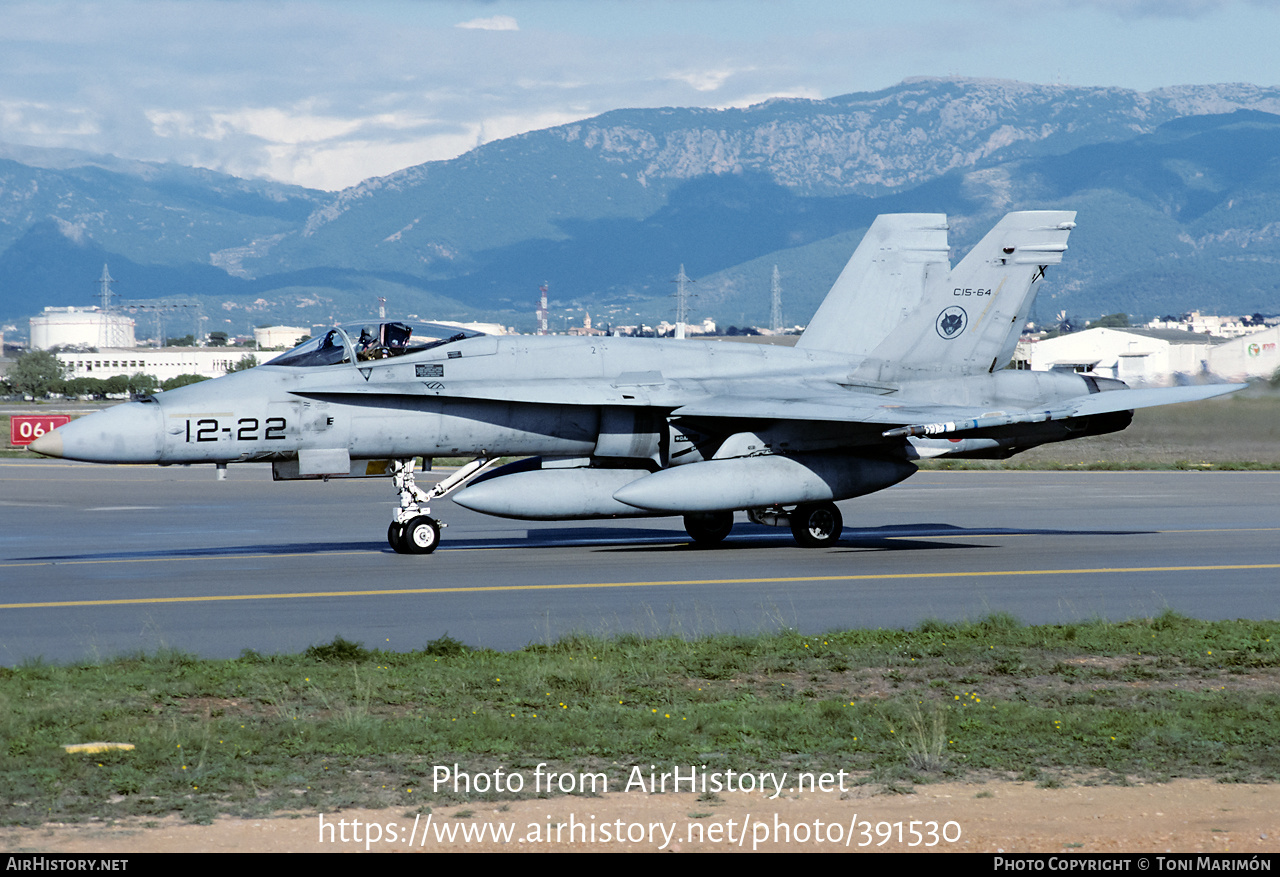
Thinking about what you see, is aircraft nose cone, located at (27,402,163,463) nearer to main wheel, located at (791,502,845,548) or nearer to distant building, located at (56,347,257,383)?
main wheel, located at (791,502,845,548)

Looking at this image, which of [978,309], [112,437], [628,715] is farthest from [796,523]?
[628,715]

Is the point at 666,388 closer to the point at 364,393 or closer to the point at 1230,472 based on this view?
the point at 364,393

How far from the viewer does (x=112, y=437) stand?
56.1 ft

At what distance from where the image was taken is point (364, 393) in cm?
1884

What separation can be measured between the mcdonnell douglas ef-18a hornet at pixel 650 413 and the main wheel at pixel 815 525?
30 millimetres

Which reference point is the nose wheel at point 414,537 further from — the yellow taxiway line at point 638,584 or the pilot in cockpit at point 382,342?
the yellow taxiway line at point 638,584

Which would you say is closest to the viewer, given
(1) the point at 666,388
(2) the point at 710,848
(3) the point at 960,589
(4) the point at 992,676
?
(2) the point at 710,848

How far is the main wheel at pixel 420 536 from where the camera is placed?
770 inches

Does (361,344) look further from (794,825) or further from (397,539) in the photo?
(794,825)

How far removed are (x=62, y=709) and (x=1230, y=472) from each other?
35948 mm

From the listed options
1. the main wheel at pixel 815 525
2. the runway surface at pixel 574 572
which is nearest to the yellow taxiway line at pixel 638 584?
the runway surface at pixel 574 572

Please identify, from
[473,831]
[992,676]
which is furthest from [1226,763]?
[473,831]

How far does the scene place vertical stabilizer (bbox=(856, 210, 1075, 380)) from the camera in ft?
71.1

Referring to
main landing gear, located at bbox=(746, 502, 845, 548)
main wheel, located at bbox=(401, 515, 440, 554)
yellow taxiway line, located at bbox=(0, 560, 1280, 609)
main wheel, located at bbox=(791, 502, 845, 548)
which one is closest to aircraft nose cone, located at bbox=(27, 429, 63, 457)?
yellow taxiway line, located at bbox=(0, 560, 1280, 609)
